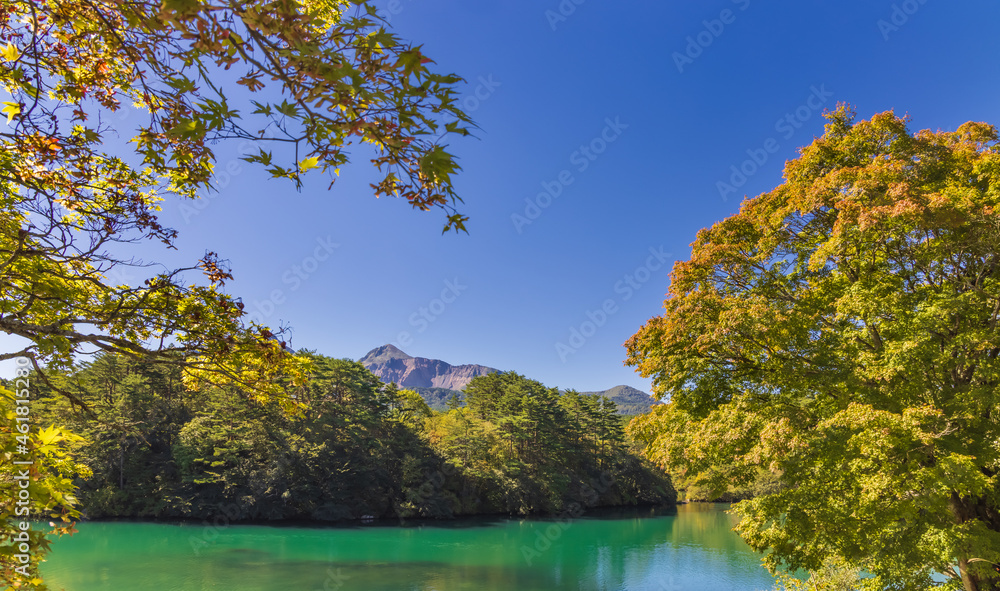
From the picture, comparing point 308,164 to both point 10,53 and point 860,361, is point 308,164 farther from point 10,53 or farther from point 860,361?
point 860,361

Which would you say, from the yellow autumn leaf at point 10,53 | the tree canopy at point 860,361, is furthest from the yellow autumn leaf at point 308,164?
the tree canopy at point 860,361

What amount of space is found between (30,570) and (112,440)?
32.6 m

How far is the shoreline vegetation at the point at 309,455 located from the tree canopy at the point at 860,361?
2241 centimetres

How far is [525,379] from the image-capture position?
40.3 meters

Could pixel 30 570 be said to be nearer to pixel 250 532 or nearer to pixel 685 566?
pixel 685 566

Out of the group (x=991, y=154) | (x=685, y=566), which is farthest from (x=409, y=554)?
(x=991, y=154)

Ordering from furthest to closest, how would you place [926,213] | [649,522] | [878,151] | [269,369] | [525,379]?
[525,379] → [649,522] → [878,151] → [926,213] → [269,369]

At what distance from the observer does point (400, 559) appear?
18781 mm

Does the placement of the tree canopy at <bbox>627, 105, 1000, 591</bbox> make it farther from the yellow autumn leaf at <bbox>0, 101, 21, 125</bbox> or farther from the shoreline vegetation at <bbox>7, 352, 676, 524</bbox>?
the shoreline vegetation at <bbox>7, 352, 676, 524</bbox>

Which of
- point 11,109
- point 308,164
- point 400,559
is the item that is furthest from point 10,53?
point 400,559

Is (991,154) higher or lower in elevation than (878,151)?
lower

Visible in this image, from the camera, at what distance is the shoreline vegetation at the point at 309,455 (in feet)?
86.6

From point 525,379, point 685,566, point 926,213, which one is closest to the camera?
point 926,213

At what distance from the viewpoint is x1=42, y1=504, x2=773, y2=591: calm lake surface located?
15.1m
